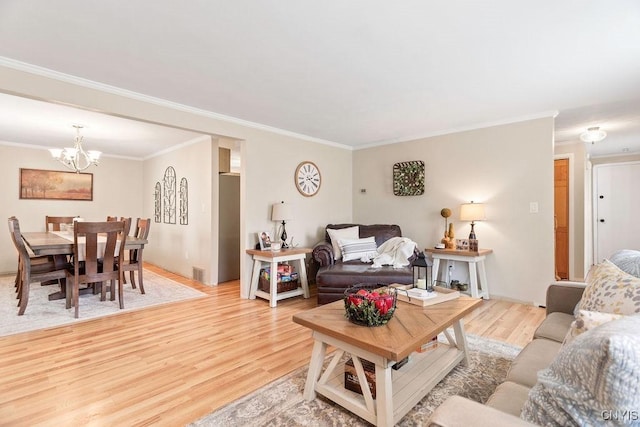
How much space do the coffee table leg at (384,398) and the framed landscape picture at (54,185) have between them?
22.3 feet

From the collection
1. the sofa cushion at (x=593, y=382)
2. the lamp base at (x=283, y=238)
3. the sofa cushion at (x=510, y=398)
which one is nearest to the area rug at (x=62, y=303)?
the lamp base at (x=283, y=238)

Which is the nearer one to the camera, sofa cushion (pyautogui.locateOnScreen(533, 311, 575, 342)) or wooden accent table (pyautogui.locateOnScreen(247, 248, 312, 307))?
sofa cushion (pyautogui.locateOnScreen(533, 311, 575, 342))

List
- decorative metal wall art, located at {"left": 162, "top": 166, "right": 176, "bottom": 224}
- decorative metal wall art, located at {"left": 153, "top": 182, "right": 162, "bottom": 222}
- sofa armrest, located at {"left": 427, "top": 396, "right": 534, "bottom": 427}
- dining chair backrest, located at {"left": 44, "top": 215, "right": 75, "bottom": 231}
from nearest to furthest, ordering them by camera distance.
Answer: sofa armrest, located at {"left": 427, "top": 396, "right": 534, "bottom": 427}, dining chair backrest, located at {"left": 44, "top": 215, "right": 75, "bottom": 231}, decorative metal wall art, located at {"left": 162, "top": 166, "right": 176, "bottom": 224}, decorative metal wall art, located at {"left": 153, "top": 182, "right": 162, "bottom": 222}

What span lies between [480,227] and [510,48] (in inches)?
96.6

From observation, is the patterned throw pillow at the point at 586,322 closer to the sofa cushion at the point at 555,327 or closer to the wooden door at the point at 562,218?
the sofa cushion at the point at 555,327

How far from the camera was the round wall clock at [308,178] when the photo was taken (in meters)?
4.59

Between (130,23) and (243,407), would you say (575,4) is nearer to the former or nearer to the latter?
(130,23)

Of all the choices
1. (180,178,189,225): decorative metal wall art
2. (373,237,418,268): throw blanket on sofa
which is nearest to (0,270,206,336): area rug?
(180,178,189,225): decorative metal wall art

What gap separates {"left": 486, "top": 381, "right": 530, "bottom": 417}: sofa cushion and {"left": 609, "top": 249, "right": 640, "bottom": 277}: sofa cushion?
111 cm

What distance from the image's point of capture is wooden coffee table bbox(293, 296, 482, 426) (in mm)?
1495

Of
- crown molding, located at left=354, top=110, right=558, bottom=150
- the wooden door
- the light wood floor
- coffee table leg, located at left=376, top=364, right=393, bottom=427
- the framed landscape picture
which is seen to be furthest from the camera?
the framed landscape picture

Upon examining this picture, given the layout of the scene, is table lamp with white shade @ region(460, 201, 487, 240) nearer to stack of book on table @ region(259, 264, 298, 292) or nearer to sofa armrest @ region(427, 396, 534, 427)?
stack of book on table @ region(259, 264, 298, 292)

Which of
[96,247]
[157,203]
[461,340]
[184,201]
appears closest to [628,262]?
[461,340]

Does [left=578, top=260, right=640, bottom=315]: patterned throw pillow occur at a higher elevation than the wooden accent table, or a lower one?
higher
